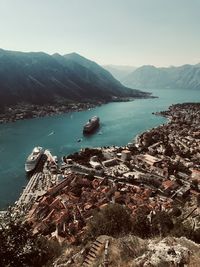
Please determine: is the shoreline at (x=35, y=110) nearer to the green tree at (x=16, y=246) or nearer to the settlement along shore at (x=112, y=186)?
the settlement along shore at (x=112, y=186)

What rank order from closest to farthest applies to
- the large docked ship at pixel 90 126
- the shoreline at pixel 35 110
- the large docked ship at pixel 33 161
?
the large docked ship at pixel 33 161
the large docked ship at pixel 90 126
the shoreline at pixel 35 110

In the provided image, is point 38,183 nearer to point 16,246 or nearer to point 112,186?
point 112,186

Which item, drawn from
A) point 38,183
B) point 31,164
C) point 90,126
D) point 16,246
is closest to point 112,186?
point 38,183

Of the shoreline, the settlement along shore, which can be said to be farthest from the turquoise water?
the shoreline

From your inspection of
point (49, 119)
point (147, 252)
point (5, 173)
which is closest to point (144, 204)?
point (147, 252)

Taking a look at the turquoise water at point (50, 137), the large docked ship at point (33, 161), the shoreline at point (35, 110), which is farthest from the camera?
the shoreline at point (35, 110)

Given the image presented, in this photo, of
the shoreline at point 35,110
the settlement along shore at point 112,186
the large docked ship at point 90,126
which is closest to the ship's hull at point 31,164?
the settlement along shore at point 112,186

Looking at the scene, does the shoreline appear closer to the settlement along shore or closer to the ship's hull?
the ship's hull

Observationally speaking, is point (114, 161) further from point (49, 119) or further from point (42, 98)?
point (42, 98)
